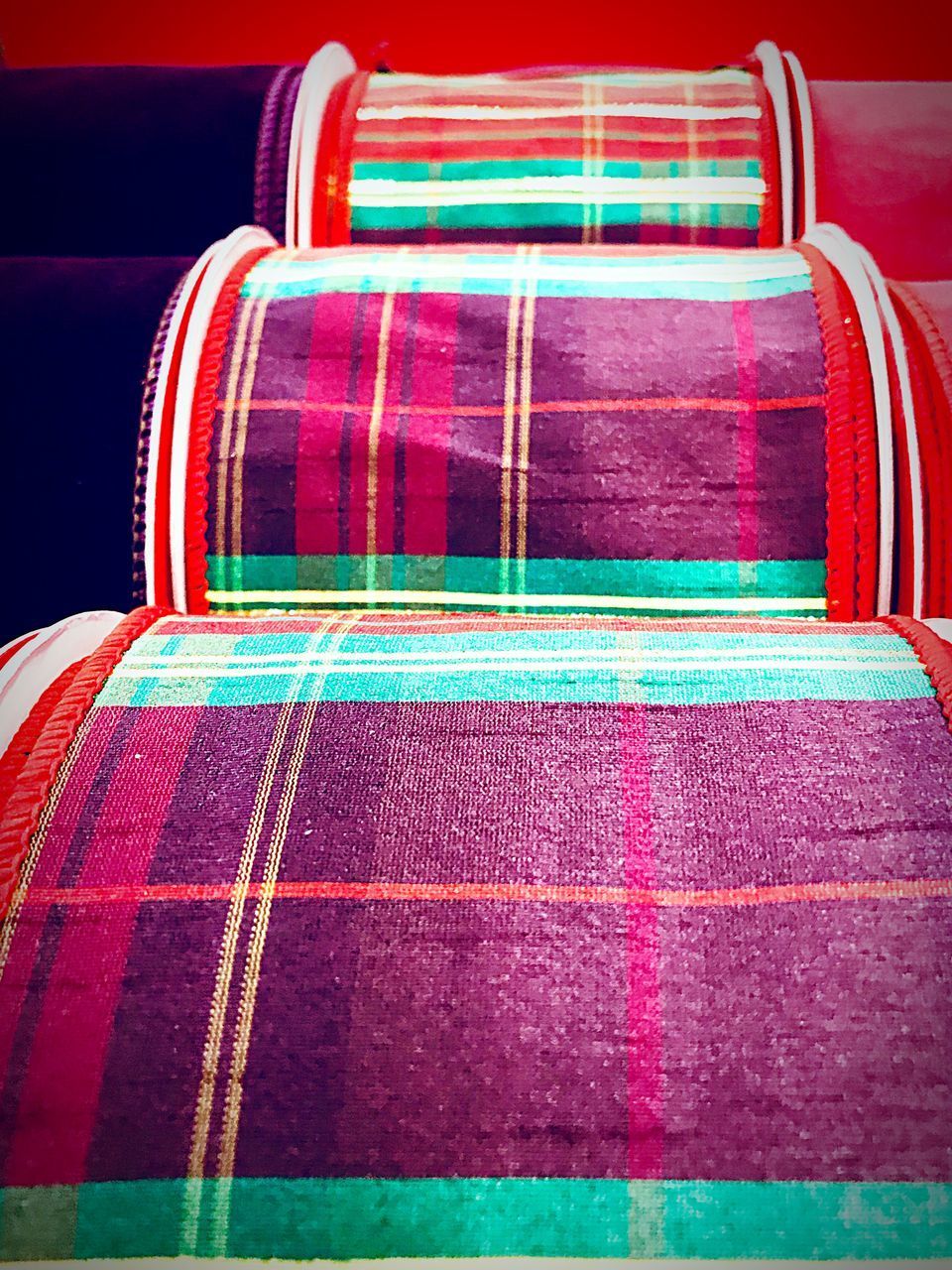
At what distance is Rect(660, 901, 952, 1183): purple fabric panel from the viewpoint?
0.32m

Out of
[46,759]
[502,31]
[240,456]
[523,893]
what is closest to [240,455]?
[240,456]

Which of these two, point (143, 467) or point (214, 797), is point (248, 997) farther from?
point (143, 467)

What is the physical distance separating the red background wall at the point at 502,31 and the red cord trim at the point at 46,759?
2.84 feet

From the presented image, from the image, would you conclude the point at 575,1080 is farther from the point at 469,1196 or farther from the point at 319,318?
the point at 319,318

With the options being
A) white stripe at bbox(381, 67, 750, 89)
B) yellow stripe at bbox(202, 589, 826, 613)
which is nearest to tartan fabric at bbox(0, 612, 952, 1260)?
yellow stripe at bbox(202, 589, 826, 613)

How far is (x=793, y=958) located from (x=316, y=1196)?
0.66ft

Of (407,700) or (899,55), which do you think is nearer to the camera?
(407,700)

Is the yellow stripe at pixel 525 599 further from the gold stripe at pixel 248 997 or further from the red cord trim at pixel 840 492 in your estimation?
the gold stripe at pixel 248 997

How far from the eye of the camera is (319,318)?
0.57 meters

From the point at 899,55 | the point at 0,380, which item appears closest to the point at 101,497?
the point at 0,380

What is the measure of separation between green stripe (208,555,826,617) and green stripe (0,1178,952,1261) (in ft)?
0.99

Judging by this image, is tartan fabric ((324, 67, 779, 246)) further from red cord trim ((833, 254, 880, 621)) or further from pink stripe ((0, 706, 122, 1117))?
pink stripe ((0, 706, 122, 1117))

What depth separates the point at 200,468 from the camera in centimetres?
55

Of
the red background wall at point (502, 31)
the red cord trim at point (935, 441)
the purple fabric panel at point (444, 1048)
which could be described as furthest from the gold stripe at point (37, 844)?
the red background wall at point (502, 31)
